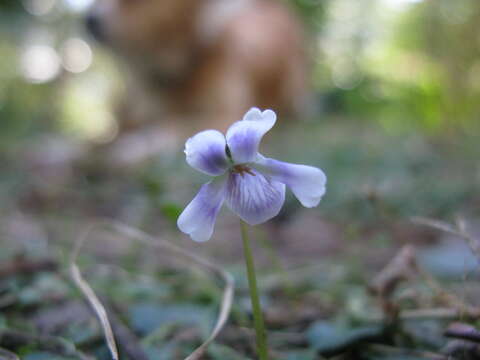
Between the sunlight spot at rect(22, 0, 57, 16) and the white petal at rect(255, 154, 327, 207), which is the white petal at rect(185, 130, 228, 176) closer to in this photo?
the white petal at rect(255, 154, 327, 207)

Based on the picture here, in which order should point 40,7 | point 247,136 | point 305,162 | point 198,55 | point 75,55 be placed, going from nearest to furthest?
1. point 247,136
2. point 305,162
3. point 198,55
4. point 40,7
5. point 75,55

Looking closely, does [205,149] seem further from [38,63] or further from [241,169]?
[38,63]

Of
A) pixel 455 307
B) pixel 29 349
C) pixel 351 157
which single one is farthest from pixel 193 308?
pixel 351 157

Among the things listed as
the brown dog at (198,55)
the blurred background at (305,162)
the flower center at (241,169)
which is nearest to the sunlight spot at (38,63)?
the blurred background at (305,162)

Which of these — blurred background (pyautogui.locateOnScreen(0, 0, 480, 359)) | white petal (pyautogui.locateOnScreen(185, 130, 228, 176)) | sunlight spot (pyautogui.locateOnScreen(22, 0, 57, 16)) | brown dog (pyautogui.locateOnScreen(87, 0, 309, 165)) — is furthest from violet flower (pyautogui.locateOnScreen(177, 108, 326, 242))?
sunlight spot (pyautogui.locateOnScreen(22, 0, 57, 16))

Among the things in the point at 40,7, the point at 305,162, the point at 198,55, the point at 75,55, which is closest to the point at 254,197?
the point at 305,162
